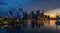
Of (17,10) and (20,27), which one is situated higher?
(17,10)

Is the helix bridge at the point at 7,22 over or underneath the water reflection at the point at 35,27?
over

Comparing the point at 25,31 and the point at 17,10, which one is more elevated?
the point at 17,10

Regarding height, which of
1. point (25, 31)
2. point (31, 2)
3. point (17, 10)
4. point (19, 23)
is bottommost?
point (25, 31)

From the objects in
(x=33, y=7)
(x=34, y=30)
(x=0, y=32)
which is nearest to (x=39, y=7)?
(x=33, y=7)

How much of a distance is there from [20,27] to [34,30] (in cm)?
23

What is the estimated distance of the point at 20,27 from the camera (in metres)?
1.30

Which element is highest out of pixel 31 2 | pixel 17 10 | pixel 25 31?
pixel 31 2

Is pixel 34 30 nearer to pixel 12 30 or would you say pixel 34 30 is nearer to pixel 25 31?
pixel 25 31

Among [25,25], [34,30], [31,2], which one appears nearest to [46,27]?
[34,30]

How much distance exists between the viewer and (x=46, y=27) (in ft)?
4.25

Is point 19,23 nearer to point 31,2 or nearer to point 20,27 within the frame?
point 20,27

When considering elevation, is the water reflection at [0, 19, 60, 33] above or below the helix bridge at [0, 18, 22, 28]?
below

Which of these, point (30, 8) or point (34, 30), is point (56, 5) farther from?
point (34, 30)

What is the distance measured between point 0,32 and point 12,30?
7.3 inches
